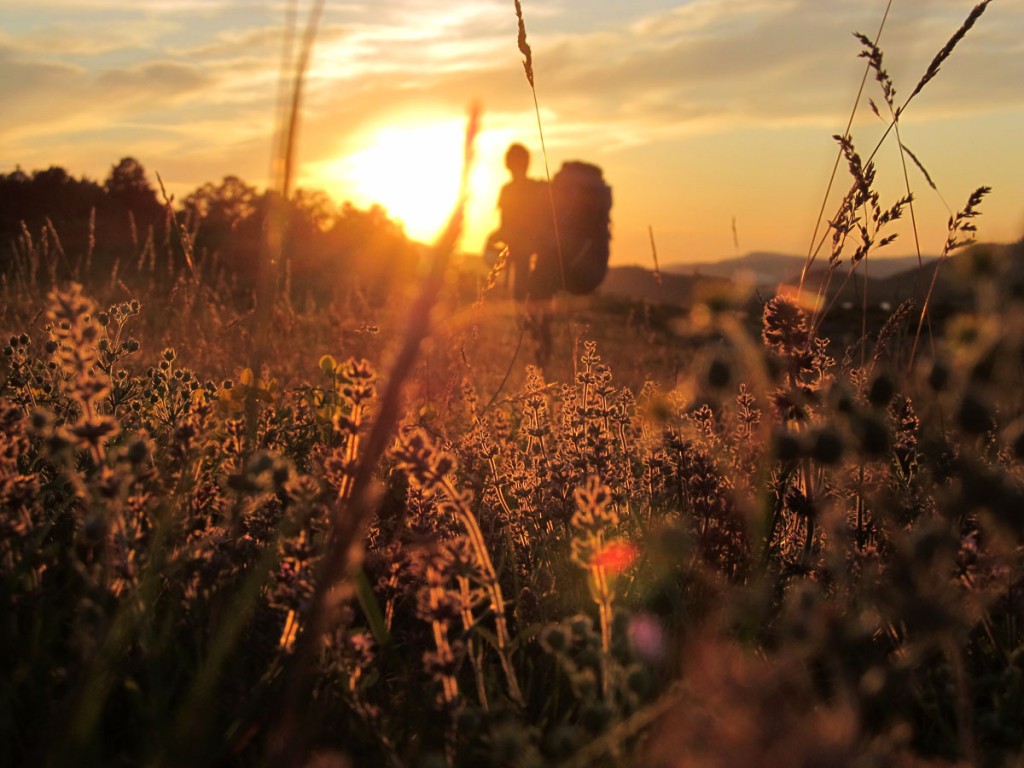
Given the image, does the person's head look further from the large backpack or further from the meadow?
the meadow

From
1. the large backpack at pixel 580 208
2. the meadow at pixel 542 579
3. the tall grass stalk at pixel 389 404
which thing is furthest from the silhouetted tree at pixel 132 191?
the tall grass stalk at pixel 389 404

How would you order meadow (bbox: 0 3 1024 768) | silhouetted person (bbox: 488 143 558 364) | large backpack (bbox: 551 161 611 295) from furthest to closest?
1. large backpack (bbox: 551 161 611 295)
2. silhouetted person (bbox: 488 143 558 364)
3. meadow (bbox: 0 3 1024 768)

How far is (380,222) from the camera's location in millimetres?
26469

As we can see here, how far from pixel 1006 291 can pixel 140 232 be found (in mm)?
20827

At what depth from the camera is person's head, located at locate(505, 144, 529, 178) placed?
14.5 m

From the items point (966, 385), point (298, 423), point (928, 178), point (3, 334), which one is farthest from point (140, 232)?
point (966, 385)

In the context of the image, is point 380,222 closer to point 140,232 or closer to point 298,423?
point 140,232

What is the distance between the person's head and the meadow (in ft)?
38.9

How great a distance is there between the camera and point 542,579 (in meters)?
2.50

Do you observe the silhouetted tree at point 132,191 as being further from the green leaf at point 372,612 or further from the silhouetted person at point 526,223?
the green leaf at point 372,612

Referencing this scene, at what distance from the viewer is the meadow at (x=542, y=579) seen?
114 cm

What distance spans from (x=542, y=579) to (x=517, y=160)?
1283 cm

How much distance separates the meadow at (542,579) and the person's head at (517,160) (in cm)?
1187

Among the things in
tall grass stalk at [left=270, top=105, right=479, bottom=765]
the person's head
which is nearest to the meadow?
tall grass stalk at [left=270, top=105, right=479, bottom=765]
